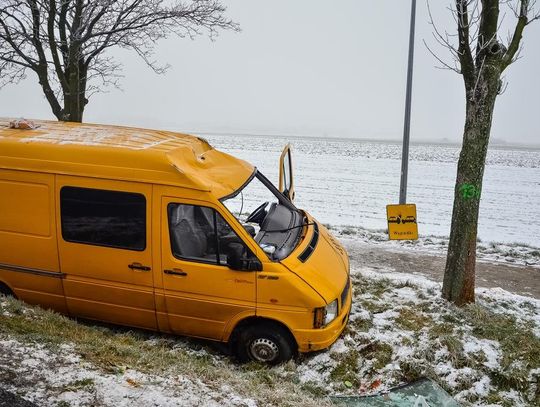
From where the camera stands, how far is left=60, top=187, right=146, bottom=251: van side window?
5098mm

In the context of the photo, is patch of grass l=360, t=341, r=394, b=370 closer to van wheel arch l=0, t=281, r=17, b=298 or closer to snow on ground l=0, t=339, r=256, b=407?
snow on ground l=0, t=339, r=256, b=407

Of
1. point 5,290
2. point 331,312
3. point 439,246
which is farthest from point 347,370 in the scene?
point 439,246

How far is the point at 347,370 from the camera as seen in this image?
518 cm

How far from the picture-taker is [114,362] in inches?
164

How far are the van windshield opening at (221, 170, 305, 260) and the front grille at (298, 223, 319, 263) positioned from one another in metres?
0.13

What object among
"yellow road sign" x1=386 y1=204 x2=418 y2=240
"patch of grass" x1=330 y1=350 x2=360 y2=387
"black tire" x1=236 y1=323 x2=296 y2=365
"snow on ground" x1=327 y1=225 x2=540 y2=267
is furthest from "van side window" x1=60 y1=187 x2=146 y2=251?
"yellow road sign" x1=386 y1=204 x2=418 y2=240

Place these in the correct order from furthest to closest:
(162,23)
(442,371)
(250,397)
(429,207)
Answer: (429,207)
(162,23)
(442,371)
(250,397)

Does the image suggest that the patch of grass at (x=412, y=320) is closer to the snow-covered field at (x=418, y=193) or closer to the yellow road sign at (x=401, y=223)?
the yellow road sign at (x=401, y=223)

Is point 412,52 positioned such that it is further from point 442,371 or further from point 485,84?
point 442,371

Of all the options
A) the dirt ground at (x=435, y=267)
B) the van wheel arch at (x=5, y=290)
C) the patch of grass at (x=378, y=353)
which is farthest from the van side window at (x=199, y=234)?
the dirt ground at (x=435, y=267)

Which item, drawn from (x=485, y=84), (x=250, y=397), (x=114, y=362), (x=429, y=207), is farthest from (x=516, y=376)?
(x=429, y=207)

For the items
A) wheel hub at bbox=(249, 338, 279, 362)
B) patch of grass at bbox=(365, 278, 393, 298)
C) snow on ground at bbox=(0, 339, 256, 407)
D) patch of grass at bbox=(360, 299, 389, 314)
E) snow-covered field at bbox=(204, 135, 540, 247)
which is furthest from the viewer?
snow-covered field at bbox=(204, 135, 540, 247)

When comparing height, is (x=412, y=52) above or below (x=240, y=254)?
above

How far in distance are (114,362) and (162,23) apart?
803cm
